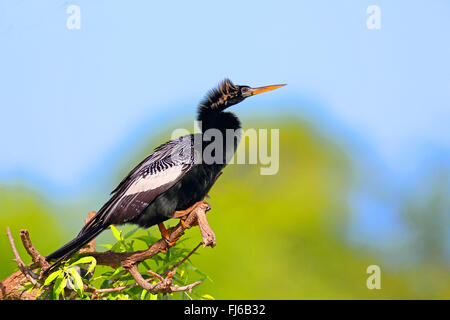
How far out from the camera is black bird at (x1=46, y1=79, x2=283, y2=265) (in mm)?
4844

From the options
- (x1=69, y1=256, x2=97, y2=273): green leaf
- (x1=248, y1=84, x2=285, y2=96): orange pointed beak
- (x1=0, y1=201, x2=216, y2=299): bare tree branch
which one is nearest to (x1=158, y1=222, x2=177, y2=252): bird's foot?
(x1=0, y1=201, x2=216, y2=299): bare tree branch

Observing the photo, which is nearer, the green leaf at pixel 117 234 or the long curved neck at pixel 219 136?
the green leaf at pixel 117 234

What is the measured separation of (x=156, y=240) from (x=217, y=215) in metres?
6.96

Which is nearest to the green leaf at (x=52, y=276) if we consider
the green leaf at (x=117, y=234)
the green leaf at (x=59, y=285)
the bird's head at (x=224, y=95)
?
the green leaf at (x=59, y=285)

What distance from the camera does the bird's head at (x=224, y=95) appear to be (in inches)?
219

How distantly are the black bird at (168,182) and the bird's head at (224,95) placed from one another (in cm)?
1

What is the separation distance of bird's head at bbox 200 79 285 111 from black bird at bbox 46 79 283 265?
0.01 m

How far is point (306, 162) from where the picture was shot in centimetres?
1377

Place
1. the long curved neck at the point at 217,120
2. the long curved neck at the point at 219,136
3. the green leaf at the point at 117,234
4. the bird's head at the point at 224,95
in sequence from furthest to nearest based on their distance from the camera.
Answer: the bird's head at the point at 224,95 → the long curved neck at the point at 217,120 → the long curved neck at the point at 219,136 → the green leaf at the point at 117,234

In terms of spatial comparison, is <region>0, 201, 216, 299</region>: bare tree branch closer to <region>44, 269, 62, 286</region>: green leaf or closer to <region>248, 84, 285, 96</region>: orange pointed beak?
<region>44, 269, 62, 286</region>: green leaf

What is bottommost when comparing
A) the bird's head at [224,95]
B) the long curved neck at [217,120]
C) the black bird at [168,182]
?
the black bird at [168,182]

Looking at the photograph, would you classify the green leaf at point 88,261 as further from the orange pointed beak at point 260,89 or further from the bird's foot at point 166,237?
the orange pointed beak at point 260,89

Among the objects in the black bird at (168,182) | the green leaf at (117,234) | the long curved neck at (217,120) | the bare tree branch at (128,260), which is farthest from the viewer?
the long curved neck at (217,120)
